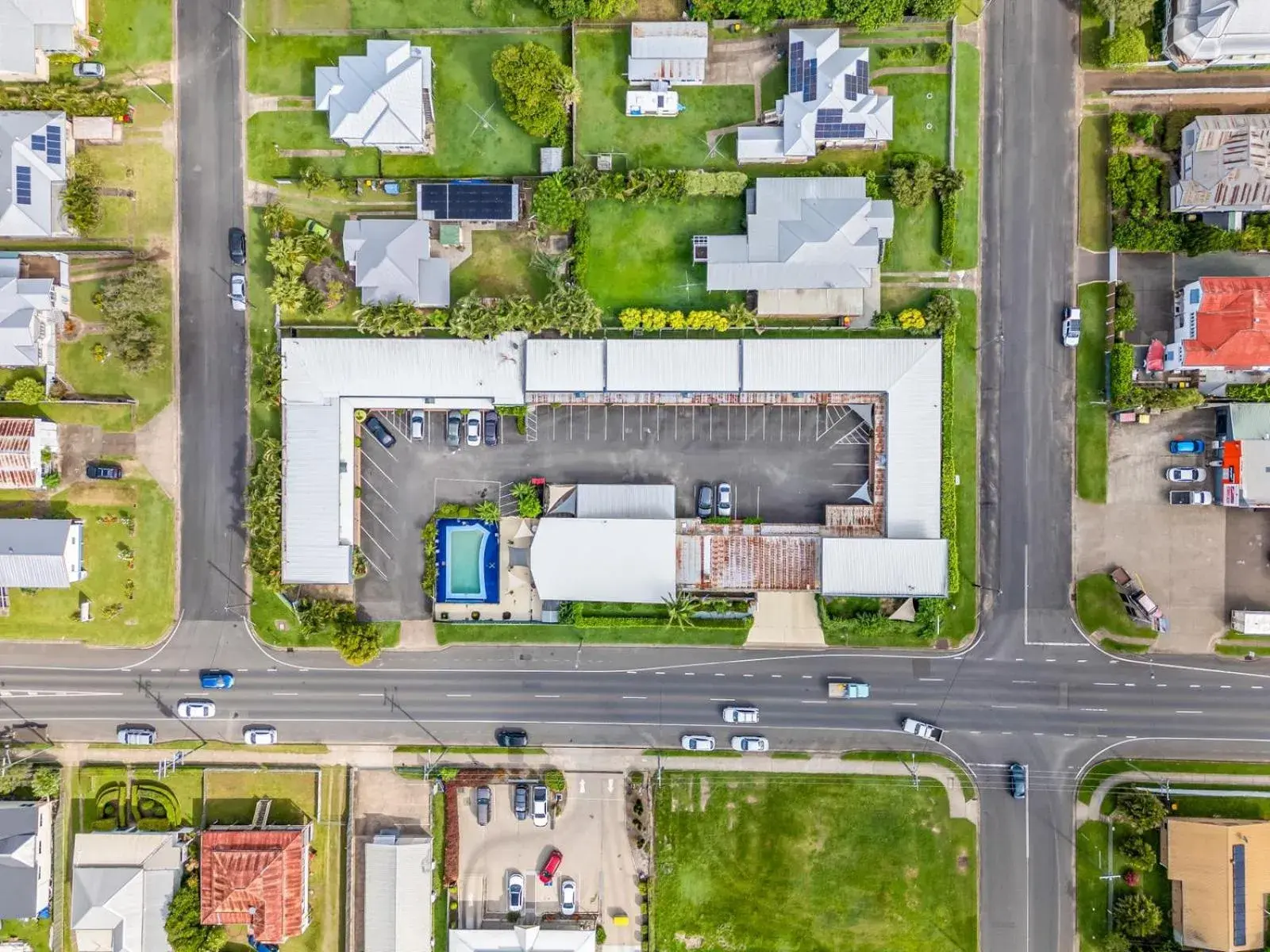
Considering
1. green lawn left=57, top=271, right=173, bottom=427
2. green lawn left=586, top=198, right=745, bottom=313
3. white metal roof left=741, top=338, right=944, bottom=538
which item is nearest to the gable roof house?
green lawn left=586, top=198, right=745, bottom=313

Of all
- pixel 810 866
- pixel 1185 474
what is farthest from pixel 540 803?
pixel 1185 474

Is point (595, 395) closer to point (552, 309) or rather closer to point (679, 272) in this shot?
point (552, 309)

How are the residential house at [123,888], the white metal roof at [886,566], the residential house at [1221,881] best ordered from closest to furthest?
the residential house at [1221,881] < the white metal roof at [886,566] < the residential house at [123,888]

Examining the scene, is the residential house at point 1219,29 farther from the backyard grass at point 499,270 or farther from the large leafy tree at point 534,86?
the backyard grass at point 499,270

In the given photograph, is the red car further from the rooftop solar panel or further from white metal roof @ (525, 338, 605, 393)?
the rooftop solar panel

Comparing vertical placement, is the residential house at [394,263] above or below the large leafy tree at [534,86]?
below

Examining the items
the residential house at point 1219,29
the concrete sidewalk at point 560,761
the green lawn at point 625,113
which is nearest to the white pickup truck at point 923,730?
the concrete sidewalk at point 560,761

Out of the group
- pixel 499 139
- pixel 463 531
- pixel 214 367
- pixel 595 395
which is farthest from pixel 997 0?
pixel 214 367

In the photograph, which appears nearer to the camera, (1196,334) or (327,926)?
(1196,334)
